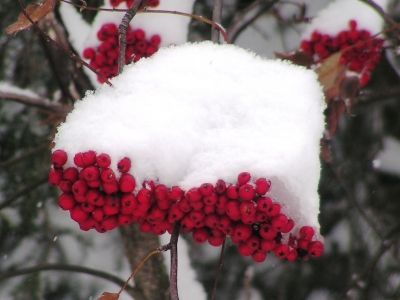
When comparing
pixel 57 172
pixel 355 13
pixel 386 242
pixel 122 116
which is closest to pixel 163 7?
pixel 355 13

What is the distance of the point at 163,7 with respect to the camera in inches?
66.6

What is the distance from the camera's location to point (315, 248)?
0.87 metres

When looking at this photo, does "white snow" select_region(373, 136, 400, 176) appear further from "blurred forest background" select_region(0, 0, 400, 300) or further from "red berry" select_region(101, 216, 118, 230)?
"red berry" select_region(101, 216, 118, 230)

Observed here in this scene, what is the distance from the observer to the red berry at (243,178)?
0.78 meters

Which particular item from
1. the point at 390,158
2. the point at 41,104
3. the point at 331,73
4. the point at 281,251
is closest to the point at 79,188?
the point at 281,251

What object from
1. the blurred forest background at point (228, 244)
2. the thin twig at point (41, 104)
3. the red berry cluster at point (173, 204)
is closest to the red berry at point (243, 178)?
the red berry cluster at point (173, 204)

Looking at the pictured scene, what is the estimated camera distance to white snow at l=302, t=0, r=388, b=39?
1632 mm

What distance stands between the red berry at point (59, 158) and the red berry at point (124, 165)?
0.11 metres

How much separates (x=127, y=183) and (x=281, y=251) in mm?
339

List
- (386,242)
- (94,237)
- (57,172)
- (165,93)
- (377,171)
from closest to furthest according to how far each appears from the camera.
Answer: (57,172) → (165,93) → (386,242) → (377,171) → (94,237)

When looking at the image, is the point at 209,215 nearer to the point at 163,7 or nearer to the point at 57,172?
the point at 57,172

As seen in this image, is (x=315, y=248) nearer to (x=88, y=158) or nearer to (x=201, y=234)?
(x=201, y=234)

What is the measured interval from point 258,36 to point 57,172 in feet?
7.56

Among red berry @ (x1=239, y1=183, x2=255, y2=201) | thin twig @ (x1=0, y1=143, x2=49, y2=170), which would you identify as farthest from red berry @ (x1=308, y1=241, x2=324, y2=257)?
thin twig @ (x1=0, y1=143, x2=49, y2=170)
